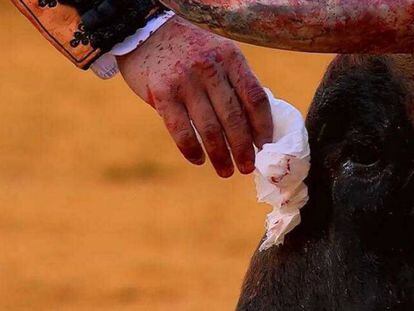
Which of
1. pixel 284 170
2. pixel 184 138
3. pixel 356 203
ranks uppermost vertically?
pixel 184 138

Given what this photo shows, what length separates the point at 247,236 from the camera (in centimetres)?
810

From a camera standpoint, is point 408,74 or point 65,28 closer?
point 408,74

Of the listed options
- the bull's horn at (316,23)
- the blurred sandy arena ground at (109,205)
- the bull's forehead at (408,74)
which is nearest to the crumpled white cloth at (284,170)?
the bull's forehead at (408,74)

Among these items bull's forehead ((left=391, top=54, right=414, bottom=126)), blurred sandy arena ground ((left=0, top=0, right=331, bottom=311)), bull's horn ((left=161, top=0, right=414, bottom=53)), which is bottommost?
blurred sandy arena ground ((left=0, top=0, right=331, bottom=311))

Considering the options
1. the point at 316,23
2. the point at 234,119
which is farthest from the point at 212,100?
the point at 316,23

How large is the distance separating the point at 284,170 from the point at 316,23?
691 mm

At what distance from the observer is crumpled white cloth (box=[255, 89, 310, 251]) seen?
109 inches

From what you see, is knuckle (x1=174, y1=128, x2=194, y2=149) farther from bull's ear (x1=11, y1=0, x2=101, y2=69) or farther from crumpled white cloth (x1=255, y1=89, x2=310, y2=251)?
bull's ear (x1=11, y1=0, x2=101, y2=69)

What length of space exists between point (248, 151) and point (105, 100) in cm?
770

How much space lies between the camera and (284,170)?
282 centimetres

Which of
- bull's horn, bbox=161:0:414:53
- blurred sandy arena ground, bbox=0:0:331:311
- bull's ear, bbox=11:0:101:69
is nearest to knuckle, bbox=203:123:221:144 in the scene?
bull's ear, bbox=11:0:101:69

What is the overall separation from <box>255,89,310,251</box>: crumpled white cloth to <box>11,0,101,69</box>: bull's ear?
1.28ft

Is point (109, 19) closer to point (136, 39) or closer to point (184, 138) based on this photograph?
point (136, 39)

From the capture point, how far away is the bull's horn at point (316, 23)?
215 centimetres
